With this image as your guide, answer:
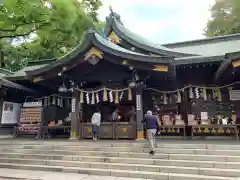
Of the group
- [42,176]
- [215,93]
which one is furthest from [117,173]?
[215,93]

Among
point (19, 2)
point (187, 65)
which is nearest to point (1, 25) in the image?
point (19, 2)

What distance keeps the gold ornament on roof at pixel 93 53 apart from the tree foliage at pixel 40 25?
6644 mm

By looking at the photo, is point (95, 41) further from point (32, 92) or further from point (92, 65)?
point (32, 92)

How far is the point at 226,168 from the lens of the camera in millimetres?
6781

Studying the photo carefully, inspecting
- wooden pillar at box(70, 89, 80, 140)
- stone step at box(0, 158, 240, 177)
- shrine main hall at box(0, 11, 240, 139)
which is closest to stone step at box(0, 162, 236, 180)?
stone step at box(0, 158, 240, 177)

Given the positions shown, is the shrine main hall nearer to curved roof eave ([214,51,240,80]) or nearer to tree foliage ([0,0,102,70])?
curved roof eave ([214,51,240,80])

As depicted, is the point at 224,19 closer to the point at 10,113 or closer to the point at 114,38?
the point at 114,38

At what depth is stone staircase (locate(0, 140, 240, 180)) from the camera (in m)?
6.80

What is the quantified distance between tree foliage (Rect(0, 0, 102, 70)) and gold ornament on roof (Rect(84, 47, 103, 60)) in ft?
21.8

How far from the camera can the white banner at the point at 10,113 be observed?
45.3 ft

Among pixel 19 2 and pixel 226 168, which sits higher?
pixel 19 2

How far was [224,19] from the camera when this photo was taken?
2986cm

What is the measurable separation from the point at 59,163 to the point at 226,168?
5801mm

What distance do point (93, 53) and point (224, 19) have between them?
25752 mm
